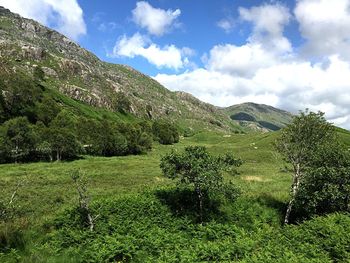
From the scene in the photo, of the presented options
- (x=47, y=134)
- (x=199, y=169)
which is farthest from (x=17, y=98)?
(x=199, y=169)

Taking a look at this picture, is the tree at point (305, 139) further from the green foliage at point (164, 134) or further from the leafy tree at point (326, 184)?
the green foliage at point (164, 134)

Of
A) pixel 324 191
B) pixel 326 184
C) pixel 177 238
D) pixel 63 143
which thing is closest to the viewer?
pixel 177 238

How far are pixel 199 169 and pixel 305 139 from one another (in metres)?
13.6

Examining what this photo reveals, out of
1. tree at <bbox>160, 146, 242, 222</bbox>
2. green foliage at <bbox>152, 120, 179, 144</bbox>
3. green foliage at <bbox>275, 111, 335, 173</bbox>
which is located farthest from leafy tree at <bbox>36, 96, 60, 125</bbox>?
green foliage at <bbox>275, 111, 335, 173</bbox>

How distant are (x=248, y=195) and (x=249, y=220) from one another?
5391 mm

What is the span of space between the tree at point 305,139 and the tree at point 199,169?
6.99m

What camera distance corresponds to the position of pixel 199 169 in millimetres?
37031

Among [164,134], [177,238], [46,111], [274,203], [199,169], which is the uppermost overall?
[46,111]

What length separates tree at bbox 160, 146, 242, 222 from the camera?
36750 mm

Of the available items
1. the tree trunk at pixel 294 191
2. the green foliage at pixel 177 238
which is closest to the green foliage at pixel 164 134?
the green foliage at pixel 177 238

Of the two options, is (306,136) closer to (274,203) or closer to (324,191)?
(324,191)

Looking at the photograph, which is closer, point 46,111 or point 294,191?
point 294,191

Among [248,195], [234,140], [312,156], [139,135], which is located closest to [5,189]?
[248,195]

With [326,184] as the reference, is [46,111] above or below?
above
